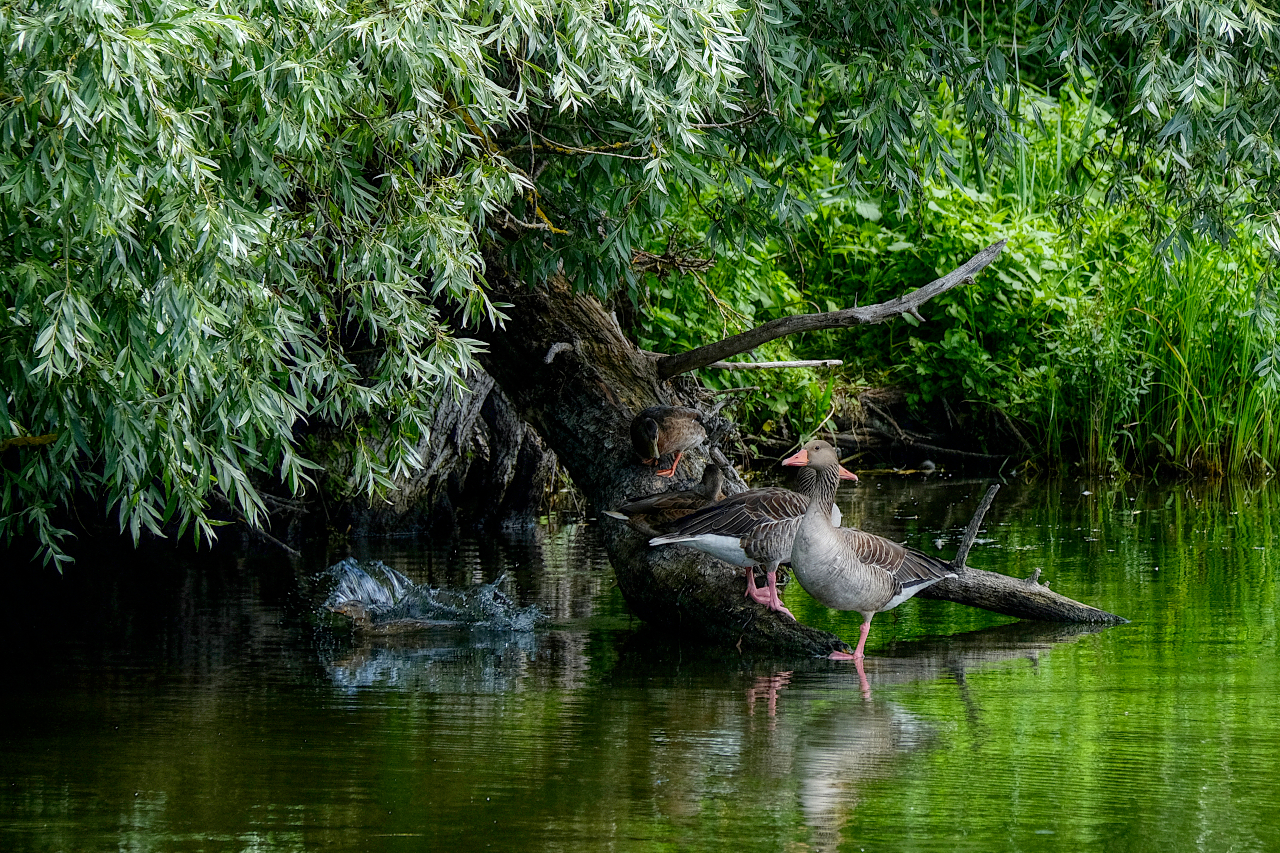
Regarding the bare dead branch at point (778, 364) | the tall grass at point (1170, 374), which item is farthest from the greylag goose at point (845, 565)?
the tall grass at point (1170, 374)

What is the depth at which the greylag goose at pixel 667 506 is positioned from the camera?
29.6ft

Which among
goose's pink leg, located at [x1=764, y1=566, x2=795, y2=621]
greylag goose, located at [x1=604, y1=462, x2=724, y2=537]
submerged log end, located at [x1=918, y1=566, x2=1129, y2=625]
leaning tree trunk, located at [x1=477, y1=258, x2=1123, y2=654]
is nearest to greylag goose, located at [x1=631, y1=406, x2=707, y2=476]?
leaning tree trunk, located at [x1=477, y1=258, x2=1123, y2=654]

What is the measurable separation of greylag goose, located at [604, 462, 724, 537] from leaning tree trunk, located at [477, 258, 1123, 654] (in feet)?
0.45

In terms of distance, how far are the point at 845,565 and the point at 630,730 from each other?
1915mm

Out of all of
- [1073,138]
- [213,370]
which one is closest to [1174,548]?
[213,370]

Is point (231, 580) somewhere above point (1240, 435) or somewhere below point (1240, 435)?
below

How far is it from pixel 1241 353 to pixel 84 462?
485 inches

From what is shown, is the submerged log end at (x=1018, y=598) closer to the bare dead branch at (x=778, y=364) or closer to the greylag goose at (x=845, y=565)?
the greylag goose at (x=845, y=565)

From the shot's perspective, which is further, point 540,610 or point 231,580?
point 231,580

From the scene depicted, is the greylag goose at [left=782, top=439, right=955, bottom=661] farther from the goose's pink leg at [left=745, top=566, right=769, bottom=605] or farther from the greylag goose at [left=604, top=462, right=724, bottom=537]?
the greylag goose at [left=604, top=462, right=724, bottom=537]

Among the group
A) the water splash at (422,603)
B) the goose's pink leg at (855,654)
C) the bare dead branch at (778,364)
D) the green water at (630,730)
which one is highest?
the bare dead branch at (778,364)

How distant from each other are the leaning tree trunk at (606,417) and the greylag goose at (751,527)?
485 mm

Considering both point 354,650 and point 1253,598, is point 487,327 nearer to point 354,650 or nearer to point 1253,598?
point 354,650

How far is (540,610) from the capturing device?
985cm
